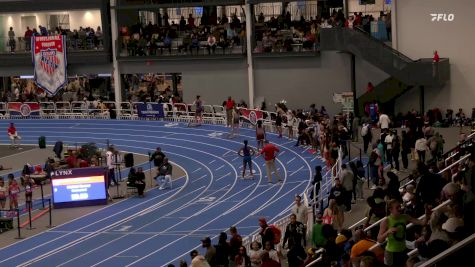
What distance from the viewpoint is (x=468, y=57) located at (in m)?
48.2

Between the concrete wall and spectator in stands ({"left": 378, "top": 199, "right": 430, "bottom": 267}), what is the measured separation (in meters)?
32.5

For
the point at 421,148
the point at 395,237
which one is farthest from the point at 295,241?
the point at 421,148

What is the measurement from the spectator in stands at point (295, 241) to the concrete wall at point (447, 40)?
26.2 m

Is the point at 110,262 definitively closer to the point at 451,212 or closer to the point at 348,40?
the point at 451,212

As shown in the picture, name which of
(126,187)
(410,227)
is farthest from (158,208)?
(410,227)

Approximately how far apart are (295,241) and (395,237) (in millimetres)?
Result: 5864

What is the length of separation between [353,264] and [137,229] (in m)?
16.5

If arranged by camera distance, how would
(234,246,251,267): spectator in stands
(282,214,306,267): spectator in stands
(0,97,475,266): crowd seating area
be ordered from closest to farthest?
(0,97,475,266): crowd seating area, (234,246,251,267): spectator in stands, (282,214,306,267): spectator in stands

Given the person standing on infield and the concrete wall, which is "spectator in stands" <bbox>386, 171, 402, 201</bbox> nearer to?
the person standing on infield

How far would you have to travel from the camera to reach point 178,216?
107ft

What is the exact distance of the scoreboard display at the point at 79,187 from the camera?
35062 mm

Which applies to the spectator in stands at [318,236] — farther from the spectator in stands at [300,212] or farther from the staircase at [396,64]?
the staircase at [396,64]

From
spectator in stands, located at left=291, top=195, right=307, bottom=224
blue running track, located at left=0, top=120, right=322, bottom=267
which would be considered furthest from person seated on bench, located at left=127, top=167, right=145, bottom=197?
spectator in stands, located at left=291, top=195, right=307, bottom=224

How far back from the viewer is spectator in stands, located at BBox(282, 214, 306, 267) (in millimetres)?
20047
